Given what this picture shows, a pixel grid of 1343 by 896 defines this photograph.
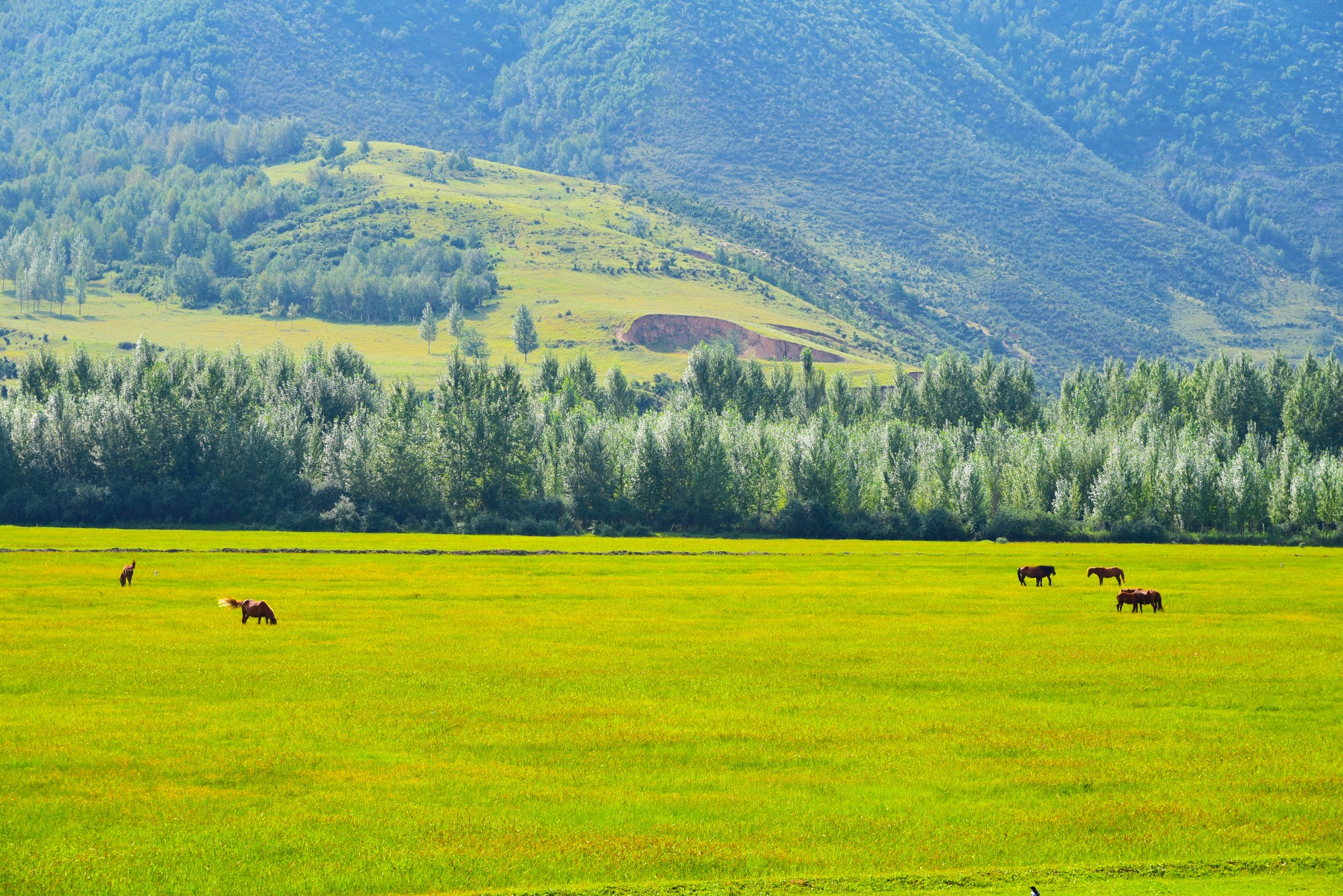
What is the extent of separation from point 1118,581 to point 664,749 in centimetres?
4529

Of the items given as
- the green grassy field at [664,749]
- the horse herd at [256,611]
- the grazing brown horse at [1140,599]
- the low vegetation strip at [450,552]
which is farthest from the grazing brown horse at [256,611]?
the low vegetation strip at [450,552]

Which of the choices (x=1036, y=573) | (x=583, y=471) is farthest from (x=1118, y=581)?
(x=583, y=471)

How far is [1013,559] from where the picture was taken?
81.2 metres

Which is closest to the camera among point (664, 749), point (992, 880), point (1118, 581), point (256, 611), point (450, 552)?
point (992, 880)

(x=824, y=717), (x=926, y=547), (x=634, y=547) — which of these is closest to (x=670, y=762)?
(x=824, y=717)

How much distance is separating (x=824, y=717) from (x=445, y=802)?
10.3 meters

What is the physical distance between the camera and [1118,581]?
2589 inches

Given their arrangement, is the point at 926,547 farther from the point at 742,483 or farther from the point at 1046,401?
the point at 1046,401

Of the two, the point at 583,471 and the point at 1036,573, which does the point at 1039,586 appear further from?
the point at 583,471

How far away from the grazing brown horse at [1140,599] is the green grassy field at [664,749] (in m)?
0.84

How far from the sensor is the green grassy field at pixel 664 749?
66.1 feet

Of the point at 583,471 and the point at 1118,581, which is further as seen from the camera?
the point at 583,471

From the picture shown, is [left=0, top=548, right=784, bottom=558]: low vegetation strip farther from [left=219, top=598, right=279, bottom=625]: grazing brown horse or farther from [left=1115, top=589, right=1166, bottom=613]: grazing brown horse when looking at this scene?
[left=219, top=598, right=279, bottom=625]: grazing brown horse

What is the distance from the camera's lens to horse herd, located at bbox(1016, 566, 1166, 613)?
168ft
